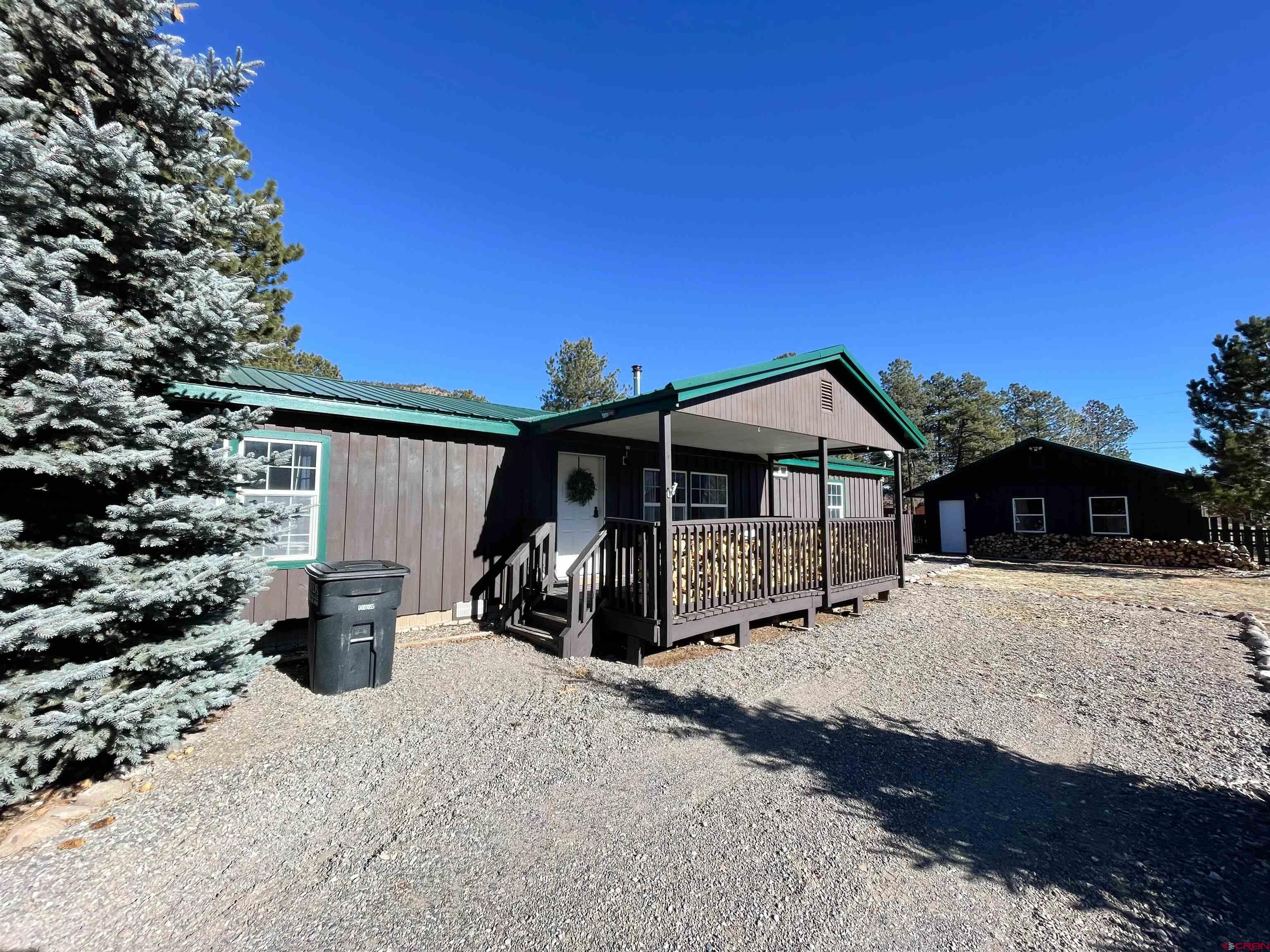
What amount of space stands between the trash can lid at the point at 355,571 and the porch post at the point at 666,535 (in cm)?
239

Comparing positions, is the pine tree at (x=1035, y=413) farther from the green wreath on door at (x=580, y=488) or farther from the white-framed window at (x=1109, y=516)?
the green wreath on door at (x=580, y=488)

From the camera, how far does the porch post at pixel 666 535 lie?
209 inches

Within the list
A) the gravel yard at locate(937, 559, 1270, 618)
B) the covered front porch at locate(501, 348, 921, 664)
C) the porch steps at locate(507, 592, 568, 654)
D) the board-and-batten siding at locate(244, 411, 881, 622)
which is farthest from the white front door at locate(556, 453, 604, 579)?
the gravel yard at locate(937, 559, 1270, 618)

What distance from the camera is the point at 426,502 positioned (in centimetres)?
641

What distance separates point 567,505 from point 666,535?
2.83m

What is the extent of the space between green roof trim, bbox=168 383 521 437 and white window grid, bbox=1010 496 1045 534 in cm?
1817

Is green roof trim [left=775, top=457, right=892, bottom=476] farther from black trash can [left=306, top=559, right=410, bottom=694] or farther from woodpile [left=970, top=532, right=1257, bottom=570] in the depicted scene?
black trash can [left=306, top=559, right=410, bottom=694]

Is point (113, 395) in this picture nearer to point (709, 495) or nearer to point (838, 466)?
point (709, 495)

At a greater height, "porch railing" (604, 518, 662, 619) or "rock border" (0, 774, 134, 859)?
"porch railing" (604, 518, 662, 619)

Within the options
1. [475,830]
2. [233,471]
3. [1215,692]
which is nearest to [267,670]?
[233,471]

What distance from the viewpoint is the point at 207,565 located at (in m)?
3.21

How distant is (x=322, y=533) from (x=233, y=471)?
2367 millimetres

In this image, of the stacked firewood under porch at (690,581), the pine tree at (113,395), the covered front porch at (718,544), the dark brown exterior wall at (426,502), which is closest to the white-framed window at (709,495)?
the covered front porch at (718,544)

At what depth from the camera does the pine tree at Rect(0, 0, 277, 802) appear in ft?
8.88
